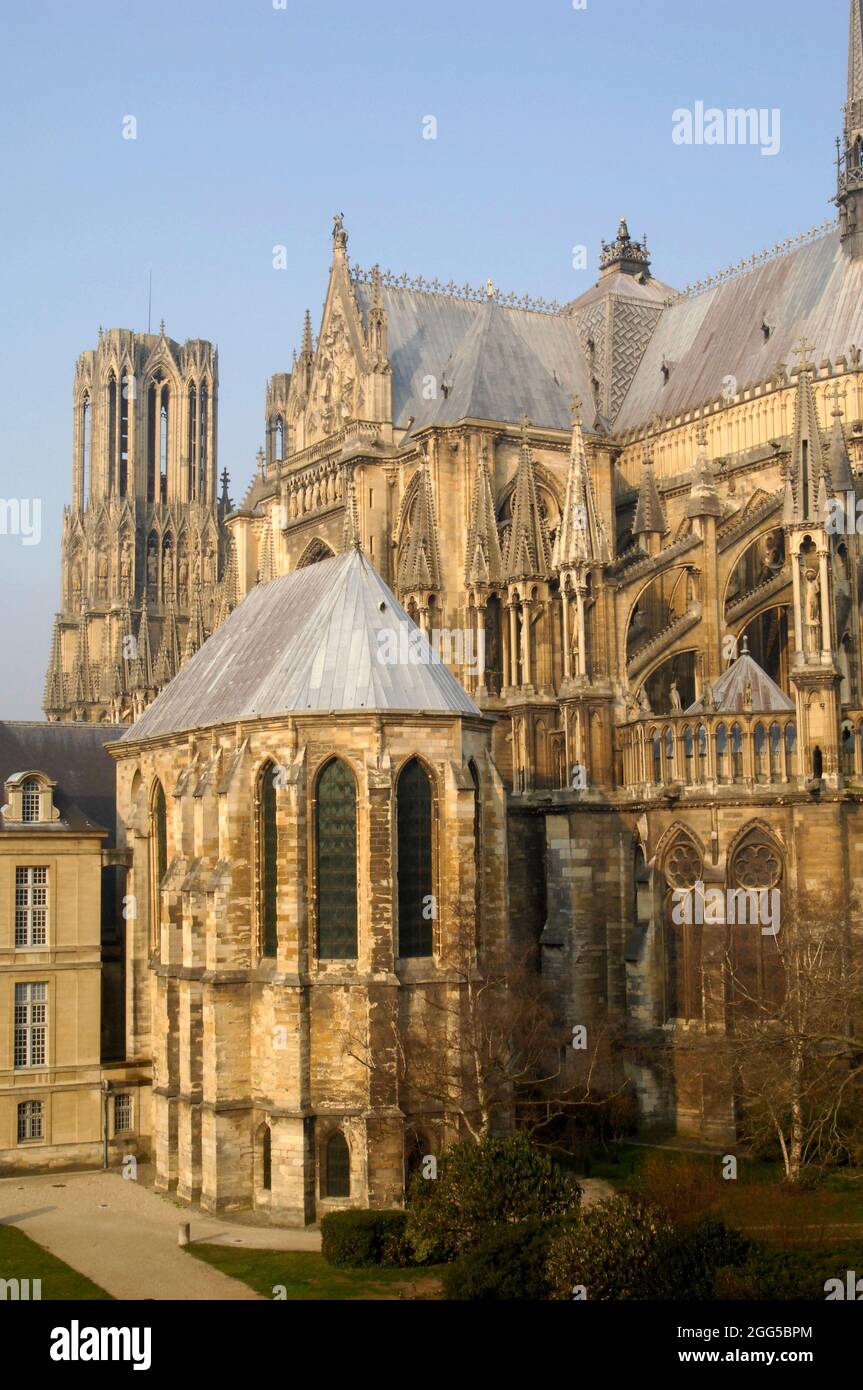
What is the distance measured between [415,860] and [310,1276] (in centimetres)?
993

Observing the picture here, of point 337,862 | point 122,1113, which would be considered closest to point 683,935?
point 337,862

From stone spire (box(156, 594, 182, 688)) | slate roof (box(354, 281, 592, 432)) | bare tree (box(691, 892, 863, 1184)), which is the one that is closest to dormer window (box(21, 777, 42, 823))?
bare tree (box(691, 892, 863, 1184))

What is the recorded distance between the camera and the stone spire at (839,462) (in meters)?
48.5

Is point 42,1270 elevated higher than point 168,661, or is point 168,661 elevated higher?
point 168,661

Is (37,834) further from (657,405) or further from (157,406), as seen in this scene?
(157,406)

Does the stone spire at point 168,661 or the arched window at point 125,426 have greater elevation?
the arched window at point 125,426

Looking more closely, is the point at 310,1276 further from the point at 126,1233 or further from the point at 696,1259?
the point at 696,1259

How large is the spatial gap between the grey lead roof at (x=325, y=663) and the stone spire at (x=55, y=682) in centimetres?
6428

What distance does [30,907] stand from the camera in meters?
44.2

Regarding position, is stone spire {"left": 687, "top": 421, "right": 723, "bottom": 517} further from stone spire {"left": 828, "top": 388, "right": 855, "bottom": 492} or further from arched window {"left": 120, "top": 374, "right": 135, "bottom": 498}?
arched window {"left": 120, "top": 374, "right": 135, "bottom": 498}

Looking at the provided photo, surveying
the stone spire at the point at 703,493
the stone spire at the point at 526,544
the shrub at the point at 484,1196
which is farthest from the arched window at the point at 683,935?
the shrub at the point at 484,1196

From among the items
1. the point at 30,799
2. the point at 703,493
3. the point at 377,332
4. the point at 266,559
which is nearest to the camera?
the point at 30,799

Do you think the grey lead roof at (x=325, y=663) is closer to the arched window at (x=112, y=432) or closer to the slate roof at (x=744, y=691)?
the slate roof at (x=744, y=691)
